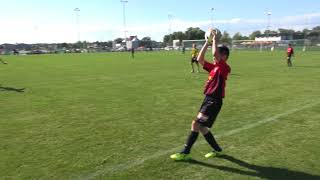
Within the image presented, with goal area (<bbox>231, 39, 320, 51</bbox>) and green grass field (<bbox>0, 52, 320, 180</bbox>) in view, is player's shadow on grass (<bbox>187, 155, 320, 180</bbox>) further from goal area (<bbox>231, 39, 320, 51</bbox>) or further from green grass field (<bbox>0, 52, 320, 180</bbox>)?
goal area (<bbox>231, 39, 320, 51</bbox>)

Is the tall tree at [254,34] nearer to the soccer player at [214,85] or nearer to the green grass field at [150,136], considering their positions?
the green grass field at [150,136]

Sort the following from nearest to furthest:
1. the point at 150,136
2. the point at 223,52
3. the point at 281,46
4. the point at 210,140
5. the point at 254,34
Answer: the point at 223,52
the point at 210,140
the point at 150,136
the point at 281,46
the point at 254,34

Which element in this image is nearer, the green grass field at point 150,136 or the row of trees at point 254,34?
the green grass field at point 150,136

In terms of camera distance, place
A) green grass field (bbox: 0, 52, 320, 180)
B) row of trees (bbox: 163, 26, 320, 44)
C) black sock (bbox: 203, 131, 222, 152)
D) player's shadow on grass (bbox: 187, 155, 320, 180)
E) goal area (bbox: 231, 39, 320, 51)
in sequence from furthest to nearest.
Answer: row of trees (bbox: 163, 26, 320, 44) < goal area (bbox: 231, 39, 320, 51) < black sock (bbox: 203, 131, 222, 152) < green grass field (bbox: 0, 52, 320, 180) < player's shadow on grass (bbox: 187, 155, 320, 180)

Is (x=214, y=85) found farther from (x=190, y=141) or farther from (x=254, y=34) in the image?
(x=254, y=34)

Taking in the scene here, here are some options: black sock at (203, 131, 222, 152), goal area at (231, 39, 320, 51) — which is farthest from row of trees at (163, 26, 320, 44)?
black sock at (203, 131, 222, 152)

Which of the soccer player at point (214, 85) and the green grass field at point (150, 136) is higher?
the soccer player at point (214, 85)

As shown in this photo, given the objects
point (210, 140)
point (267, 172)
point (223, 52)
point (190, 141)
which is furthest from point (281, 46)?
point (267, 172)

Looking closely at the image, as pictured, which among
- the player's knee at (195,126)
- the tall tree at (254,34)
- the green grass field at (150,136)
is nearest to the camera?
the green grass field at (150,136)

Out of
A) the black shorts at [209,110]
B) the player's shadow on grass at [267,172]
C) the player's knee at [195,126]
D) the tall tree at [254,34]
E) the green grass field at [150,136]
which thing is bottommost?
the player's shadow on grass at [267,172]

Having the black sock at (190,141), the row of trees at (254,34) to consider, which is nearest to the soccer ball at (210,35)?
the black sock at (190,141)

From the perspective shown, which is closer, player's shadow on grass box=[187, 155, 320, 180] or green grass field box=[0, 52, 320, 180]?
player's shadow on grass box=[187, 155, 320, 180]

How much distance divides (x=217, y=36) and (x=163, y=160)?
208cm

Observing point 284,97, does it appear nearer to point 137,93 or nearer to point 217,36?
point 137,93
